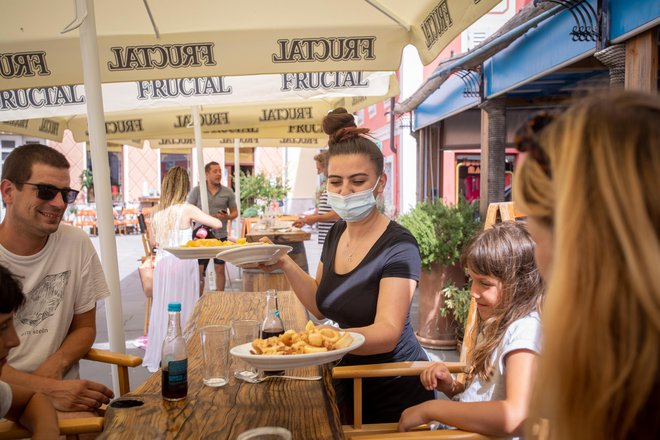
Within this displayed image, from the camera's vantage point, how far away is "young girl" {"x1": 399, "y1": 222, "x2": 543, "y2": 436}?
171cm

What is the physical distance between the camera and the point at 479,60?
5914 mm

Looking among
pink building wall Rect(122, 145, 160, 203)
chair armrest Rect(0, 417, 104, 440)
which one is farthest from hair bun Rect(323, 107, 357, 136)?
pink building wall Rect(122, 145, 160, 203)

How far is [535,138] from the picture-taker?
0.88 metres

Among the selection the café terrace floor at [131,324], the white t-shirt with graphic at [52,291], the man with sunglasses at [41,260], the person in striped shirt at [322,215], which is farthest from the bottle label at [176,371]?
the person in striped shirt at [322,215]

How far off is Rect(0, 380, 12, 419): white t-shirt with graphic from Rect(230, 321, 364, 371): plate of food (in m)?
0.71

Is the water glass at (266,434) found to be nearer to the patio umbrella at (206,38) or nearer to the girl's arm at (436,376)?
the girl's arm at (436,376)

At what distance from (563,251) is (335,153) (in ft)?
5.80

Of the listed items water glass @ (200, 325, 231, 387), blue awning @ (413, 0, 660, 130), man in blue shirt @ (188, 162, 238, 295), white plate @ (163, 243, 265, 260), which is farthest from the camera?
man in blue shirt @ (188, 162, 238, 295)

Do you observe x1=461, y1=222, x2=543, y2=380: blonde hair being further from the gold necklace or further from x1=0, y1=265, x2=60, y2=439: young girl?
x1=0, y1=265, x2=60, y2=439: young girl

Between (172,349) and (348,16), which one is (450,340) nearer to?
(348,16)

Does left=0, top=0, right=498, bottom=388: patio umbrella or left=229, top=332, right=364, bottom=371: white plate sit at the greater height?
left=0, top=0, right=498, bottom=388: patio umbrella

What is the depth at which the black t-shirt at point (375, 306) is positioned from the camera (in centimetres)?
224

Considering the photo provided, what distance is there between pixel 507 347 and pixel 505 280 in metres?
0.30

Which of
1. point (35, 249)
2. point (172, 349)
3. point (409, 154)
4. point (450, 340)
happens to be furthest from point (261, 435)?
point (409, 154)
